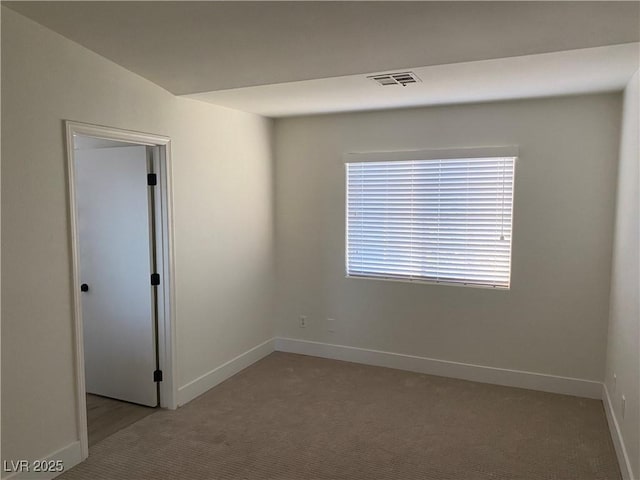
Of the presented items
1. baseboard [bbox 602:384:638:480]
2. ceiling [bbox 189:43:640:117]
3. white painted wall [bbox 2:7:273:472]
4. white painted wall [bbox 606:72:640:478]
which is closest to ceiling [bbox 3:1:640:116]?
ceiling [bbox 189:43:640:117]

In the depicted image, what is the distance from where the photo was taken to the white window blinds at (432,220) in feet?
13.7

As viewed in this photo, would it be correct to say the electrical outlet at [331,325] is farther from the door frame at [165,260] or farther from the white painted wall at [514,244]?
the door frame at [165,260]

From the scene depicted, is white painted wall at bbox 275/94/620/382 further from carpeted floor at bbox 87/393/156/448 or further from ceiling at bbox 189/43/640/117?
carpeted floor at bbox 87/393/156/448

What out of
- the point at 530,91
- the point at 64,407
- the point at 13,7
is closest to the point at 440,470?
the point at 64,407

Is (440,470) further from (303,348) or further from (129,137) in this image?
(129,137)

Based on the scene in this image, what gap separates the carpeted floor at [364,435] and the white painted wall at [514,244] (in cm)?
45

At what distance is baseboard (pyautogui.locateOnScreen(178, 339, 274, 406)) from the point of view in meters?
3.92

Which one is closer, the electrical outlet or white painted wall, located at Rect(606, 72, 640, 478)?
white painted wall, located at Rect(606, 72, 640, 478)

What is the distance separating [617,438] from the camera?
3.07 meters

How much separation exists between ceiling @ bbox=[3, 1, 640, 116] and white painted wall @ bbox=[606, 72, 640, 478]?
1.44 ft

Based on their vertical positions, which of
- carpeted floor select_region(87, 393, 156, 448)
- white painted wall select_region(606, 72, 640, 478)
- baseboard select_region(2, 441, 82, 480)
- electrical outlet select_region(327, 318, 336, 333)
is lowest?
carpeted floor select_region(87, 393, 156, 448)

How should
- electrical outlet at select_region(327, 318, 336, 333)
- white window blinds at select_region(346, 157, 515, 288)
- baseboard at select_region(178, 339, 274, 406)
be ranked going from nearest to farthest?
baseboard at select_region(178, 339, 274, 406)
white window blinds at select_region(346, 157, 515, 288)
electrical outlet at select_region(327, 318, 336, 333)

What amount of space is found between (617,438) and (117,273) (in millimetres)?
3871

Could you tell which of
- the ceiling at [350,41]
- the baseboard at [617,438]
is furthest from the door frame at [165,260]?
the baseboard at [617,438]
